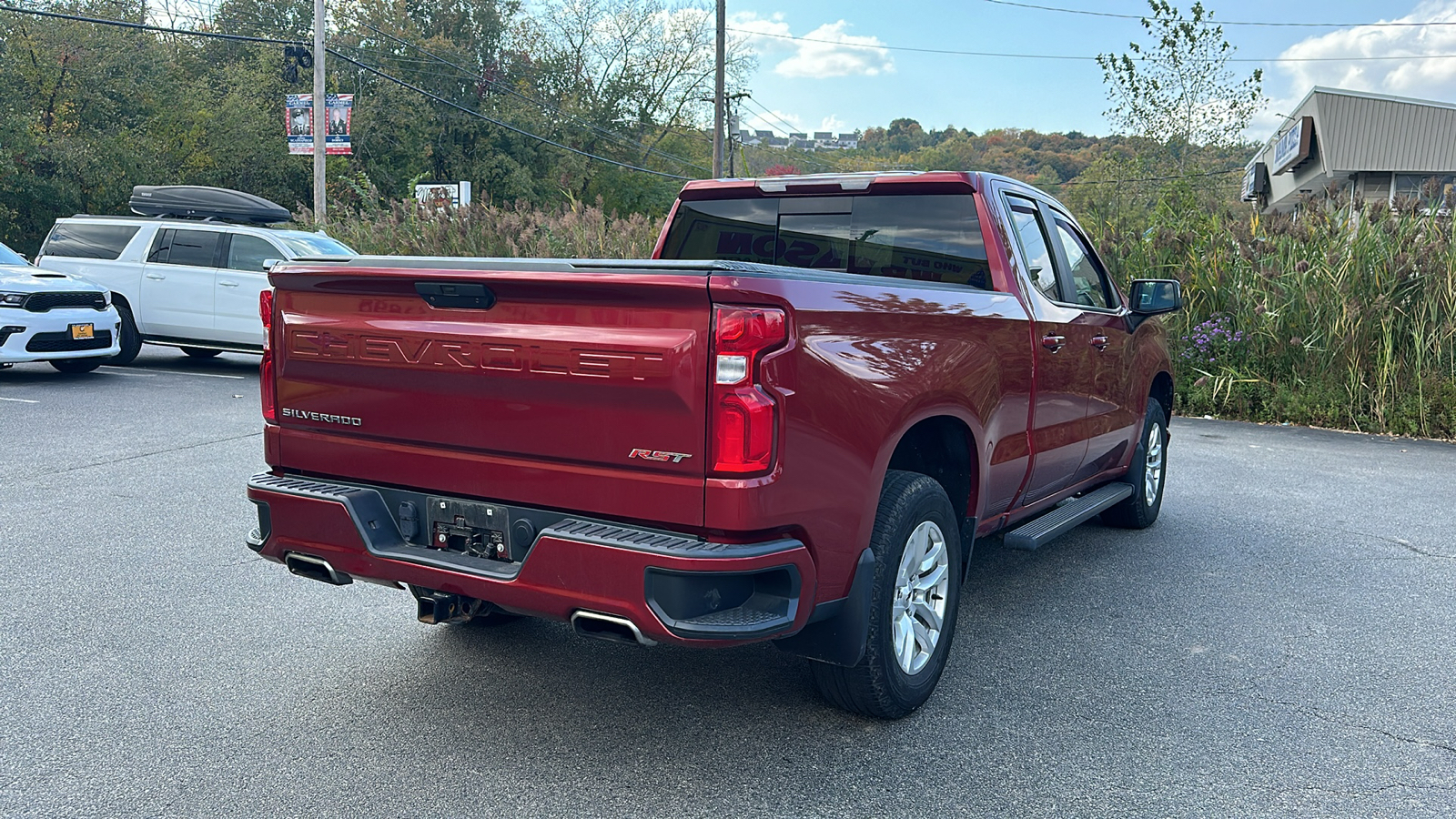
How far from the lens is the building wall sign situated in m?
24.5

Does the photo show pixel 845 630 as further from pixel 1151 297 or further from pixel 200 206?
pixel 200 206

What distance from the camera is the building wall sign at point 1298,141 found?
24500 mm

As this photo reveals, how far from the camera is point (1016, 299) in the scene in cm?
443

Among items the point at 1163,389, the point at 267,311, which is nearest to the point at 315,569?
the point at 267,311

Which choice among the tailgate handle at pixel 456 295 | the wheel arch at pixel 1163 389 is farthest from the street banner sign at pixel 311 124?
the tailgate handle at pixel 456 295

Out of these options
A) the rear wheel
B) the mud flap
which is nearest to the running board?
the mud flap

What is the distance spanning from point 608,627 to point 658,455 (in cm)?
50

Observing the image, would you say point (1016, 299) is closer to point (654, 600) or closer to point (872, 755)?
point (872, 755)

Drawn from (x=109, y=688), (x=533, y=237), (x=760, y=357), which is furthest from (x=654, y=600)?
(x=533, y=237)

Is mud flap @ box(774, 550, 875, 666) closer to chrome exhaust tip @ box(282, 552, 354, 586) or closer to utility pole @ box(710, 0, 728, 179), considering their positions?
chrome exhaust tip @ box(282, 552, 354, 586)

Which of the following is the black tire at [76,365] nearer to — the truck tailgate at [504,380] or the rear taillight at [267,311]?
the rear taillight at [267,311]

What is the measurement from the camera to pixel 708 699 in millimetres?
3840

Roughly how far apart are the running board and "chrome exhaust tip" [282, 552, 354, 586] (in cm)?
256

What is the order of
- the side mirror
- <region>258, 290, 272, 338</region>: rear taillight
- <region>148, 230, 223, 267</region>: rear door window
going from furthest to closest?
<region>148, 230, 223, 267</region>: rear door window, the side mirror, <region>258, 290, 272, 338</region>: rear taillight
